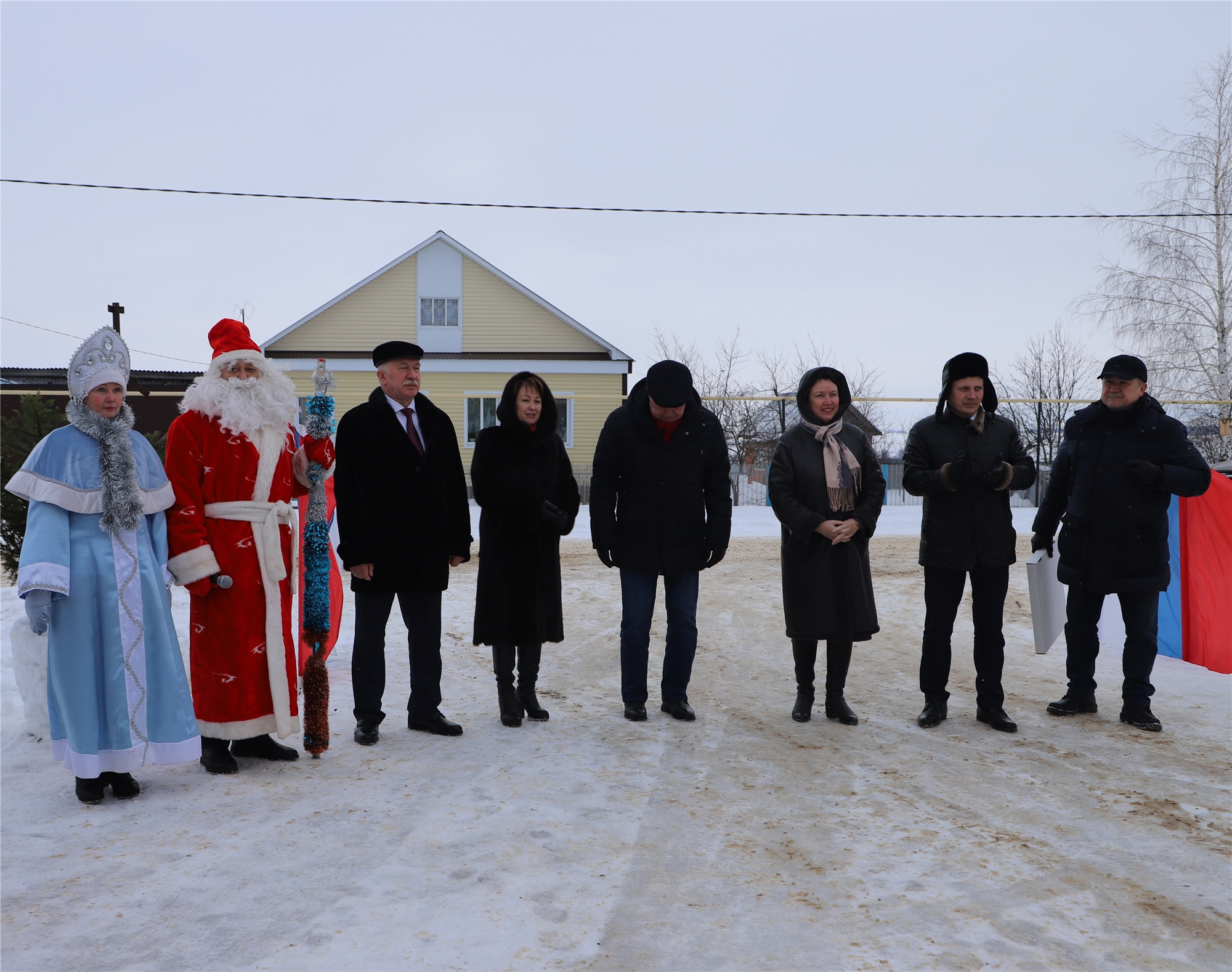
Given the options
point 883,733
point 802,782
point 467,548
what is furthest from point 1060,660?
point 467,548

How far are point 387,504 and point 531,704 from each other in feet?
4.43

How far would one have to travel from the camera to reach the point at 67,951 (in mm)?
2412

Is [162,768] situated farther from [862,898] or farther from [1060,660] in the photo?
[1060,660]

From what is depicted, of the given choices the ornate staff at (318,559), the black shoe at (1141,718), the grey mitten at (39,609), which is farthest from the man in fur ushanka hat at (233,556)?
the black shoe at (1141,718)

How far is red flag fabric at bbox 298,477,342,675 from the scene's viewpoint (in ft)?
14.2

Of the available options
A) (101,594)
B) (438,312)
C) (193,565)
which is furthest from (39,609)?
(438,312)

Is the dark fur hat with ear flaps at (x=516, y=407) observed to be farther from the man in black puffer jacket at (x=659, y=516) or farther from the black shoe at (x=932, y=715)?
the black shoe at (x=932, y=715)

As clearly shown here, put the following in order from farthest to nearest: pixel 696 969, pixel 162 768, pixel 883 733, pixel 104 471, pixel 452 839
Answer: pixel 883 733
pixel 162 768
pixel 104 471
pixel 452 839
pixel 696 969

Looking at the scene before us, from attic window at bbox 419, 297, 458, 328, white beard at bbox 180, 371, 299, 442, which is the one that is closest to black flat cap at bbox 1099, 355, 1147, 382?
white beard at bbox 180, 371, 299, 442

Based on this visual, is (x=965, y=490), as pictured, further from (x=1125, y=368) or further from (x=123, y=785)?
(x=123, y=785)

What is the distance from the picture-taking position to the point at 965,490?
482cm

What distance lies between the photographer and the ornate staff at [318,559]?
13.7 ft

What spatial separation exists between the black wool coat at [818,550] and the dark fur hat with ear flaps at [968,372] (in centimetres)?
57

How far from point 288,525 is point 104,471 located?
81cm
